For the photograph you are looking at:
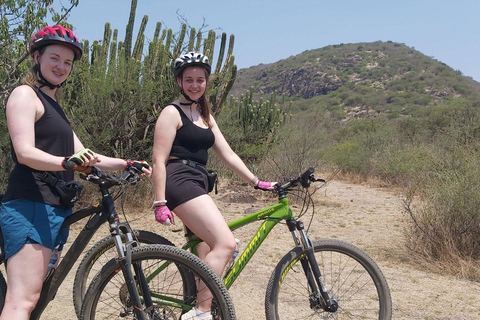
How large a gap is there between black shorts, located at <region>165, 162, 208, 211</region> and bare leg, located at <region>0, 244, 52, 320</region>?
2.70 feet

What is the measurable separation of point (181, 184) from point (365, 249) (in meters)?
4.30

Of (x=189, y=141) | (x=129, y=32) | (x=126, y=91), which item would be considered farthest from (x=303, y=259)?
(x=129, y=32)

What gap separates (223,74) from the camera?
12.1 m

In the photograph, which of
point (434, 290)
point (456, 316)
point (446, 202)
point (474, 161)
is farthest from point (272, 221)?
point (474, 161)

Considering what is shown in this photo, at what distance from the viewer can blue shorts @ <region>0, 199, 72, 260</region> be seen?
2.22 m

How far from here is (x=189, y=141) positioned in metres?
2.84

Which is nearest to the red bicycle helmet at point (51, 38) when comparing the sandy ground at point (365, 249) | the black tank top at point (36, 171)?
the black tank top at point (36, 171)

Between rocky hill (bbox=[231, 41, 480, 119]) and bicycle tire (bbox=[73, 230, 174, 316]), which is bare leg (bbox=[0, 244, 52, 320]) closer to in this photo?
bicycle tire (bbox=[73, 230, 174, 316])

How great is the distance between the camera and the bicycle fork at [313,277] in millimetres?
2732

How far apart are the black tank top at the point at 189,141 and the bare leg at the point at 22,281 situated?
100 cm

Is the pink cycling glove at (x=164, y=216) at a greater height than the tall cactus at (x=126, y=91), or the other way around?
the tall cactus at (x=126, y=91)

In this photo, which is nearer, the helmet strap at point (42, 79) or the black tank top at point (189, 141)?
the helmet strap at point (42, 79)

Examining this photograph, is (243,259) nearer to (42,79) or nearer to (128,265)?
(128,265)

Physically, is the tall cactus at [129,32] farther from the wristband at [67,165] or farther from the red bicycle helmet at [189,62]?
the wristband at [67,165]
